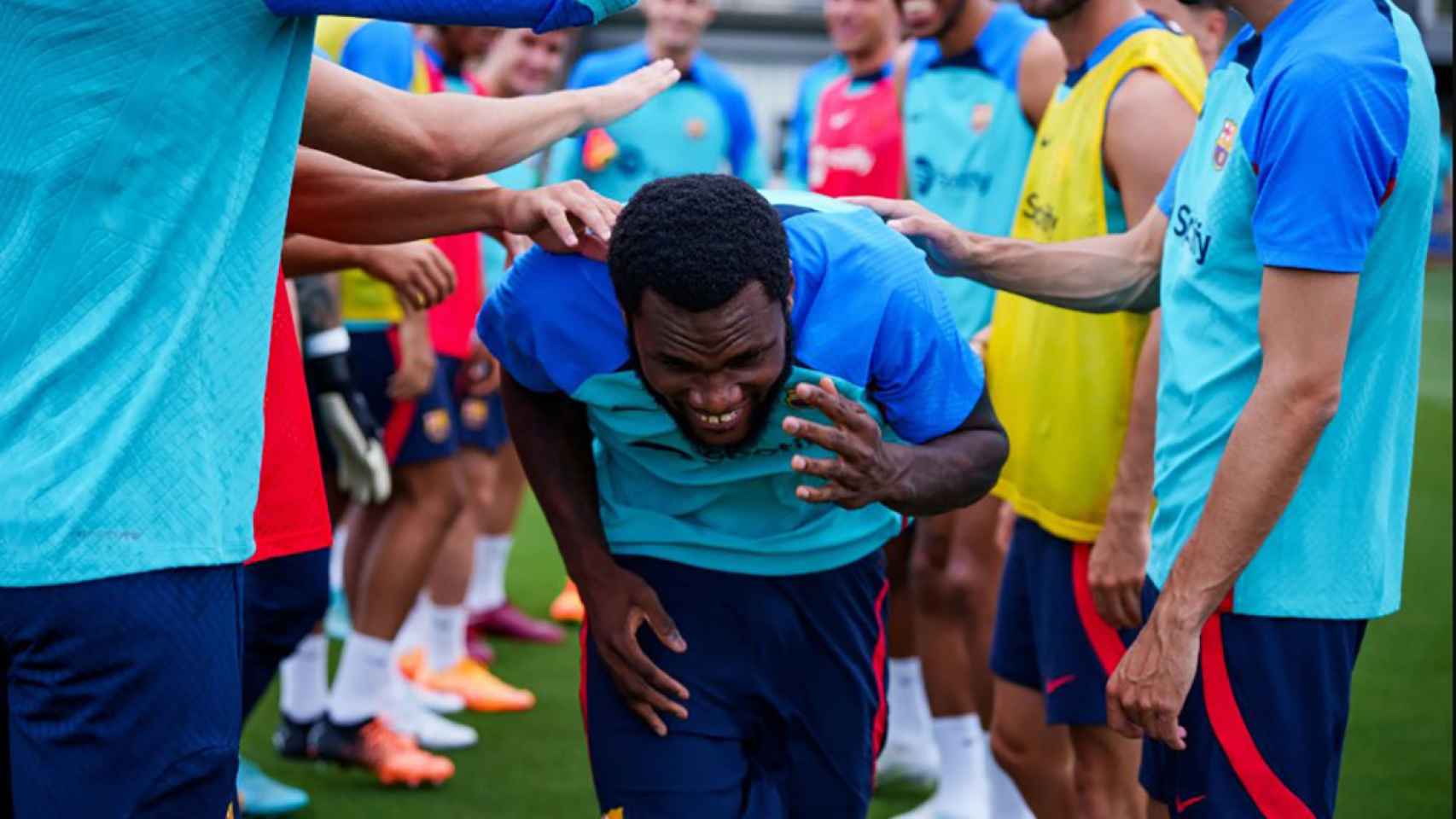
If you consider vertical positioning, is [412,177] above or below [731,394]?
above

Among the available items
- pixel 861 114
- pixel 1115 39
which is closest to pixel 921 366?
pixel 1115 39

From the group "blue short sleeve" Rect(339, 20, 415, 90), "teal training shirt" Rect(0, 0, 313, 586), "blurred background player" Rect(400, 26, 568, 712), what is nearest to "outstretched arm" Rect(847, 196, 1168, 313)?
"teal training shirt" Rect(0, 0, 313, 586)

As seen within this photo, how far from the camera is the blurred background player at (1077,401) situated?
11.2 ft

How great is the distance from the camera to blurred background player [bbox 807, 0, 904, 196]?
5980mm

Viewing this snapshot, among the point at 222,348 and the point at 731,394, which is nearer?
the point at 222,348

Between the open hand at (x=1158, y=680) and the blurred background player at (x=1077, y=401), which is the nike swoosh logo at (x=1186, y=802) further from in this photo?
the blurred background player at (x=1077, y=401)

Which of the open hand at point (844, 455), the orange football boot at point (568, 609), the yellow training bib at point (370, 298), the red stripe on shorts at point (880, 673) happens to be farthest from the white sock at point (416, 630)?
the open hand at point (844, 455)

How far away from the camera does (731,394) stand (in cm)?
248

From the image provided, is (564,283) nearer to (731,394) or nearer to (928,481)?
(731,394)

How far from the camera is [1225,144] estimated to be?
2555mm

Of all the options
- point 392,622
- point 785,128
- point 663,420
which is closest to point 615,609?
point 663,420

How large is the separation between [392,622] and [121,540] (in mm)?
3253

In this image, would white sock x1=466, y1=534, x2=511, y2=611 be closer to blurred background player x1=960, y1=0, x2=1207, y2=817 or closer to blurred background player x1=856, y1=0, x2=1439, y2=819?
blurred background player x1=960, y1=0, x2=1207, y2=817

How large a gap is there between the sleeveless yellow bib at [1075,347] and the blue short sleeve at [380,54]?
2.01 m
